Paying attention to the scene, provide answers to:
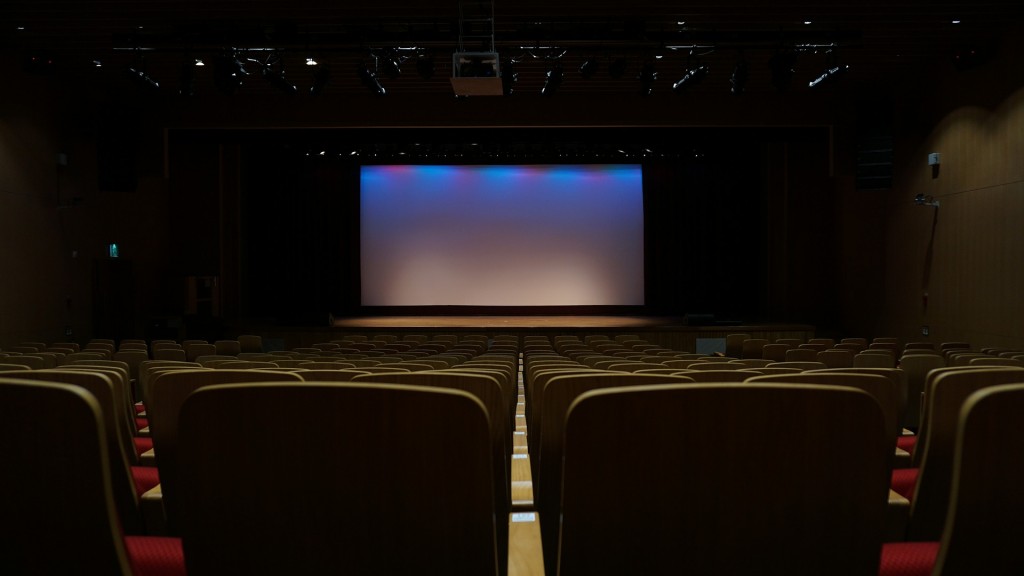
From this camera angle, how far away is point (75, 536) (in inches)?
44.9

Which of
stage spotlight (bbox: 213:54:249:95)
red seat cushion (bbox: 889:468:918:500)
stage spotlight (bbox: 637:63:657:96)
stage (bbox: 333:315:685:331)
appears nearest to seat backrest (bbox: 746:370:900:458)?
red seat cushion (bbox: 889:468:918:500)

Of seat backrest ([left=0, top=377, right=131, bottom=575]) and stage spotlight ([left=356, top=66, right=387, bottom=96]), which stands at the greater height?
stage spotlight ([left=356, top=66, right=387, bottom=96])

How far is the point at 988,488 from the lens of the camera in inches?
42.4

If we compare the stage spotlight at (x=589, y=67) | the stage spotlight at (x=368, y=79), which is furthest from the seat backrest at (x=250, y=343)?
the stage spotlight at (x=589, y=67)

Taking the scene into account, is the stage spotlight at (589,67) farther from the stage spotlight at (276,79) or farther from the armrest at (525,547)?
the armrest at (525,547)

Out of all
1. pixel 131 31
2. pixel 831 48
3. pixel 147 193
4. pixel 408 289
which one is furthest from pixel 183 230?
pixel 831 48

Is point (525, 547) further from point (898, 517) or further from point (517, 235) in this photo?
point (517, 235)

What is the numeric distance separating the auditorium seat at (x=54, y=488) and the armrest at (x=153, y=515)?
90cm

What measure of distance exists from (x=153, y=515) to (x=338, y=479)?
1.20m

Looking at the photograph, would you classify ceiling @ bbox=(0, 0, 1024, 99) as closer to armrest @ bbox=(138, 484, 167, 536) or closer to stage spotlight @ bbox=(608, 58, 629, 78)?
stage spotlight @ bbox=(608, 58, 629, 78)

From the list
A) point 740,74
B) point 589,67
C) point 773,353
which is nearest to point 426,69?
point 589,67

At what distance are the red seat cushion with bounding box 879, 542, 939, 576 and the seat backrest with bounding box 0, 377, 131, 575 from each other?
4.57ft

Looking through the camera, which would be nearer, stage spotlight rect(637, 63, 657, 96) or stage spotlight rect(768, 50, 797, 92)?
stage spotlight rect(768, 50, 797, 92)

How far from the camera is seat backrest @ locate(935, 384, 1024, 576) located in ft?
3.48
